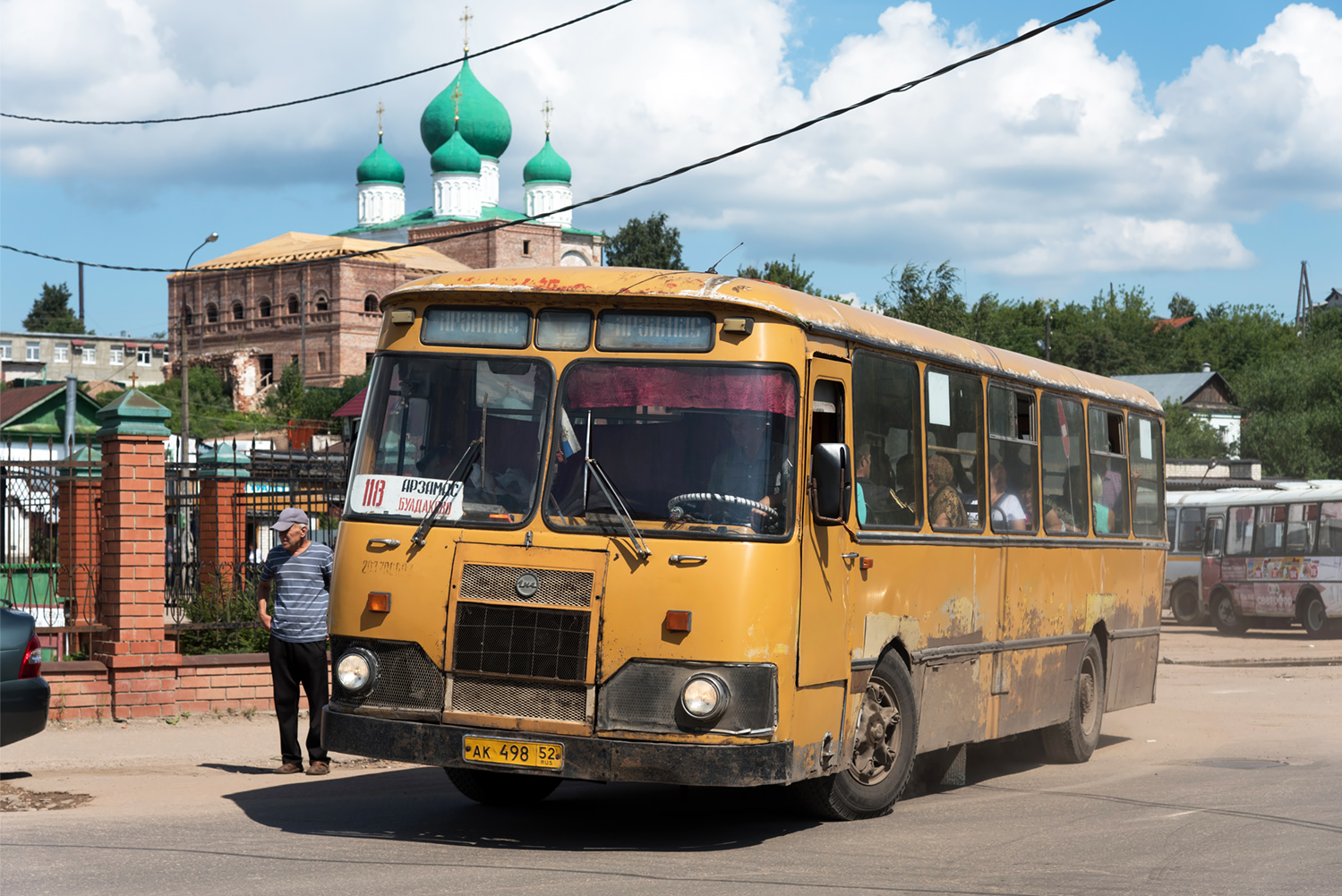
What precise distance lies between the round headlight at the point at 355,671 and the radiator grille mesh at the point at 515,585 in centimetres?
65

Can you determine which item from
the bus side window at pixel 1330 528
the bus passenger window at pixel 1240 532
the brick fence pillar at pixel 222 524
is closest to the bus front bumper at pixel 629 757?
the brick fence pillar at pixel 222 524

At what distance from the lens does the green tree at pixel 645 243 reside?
107 meters

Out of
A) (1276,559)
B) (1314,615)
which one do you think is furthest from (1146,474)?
(1276,559)

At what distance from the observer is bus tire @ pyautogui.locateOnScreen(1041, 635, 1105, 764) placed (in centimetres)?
1238

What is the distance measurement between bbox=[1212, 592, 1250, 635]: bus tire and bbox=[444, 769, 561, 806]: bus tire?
2628cm

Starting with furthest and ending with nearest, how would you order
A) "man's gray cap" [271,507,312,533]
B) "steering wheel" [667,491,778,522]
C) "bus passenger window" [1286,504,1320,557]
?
"bus passenger window" [1286,504,1320,557] → "man's gray cap" [271,507,312,533] → "steering wheel" [667,491,778,522]

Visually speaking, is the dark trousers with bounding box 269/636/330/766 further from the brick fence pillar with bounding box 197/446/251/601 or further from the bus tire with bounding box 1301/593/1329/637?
the bus tire with bounding box 1301/593/1329/637

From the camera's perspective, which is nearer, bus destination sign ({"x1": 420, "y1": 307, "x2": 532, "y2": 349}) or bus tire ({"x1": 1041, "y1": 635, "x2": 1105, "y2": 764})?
bus destination sign ({"x1": 420, "y1": 307, "x2": 532, "y2": 349})

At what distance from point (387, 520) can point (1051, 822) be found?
13.6 ft

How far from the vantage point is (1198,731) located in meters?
14.7

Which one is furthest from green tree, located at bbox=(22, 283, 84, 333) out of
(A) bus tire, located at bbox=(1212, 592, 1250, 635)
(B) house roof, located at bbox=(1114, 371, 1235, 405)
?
(A) bus tire, located at bbox=(1212, 592, 1250, 635)

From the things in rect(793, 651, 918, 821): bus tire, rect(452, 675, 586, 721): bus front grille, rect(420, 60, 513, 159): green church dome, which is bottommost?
rect(793, 651, 918, 821): bus tire

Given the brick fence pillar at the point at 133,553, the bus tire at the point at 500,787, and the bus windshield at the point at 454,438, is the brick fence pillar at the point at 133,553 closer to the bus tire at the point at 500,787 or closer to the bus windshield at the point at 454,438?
the bus tire at the point at 500,787

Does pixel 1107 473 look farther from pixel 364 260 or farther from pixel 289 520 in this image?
pixel 364 260
